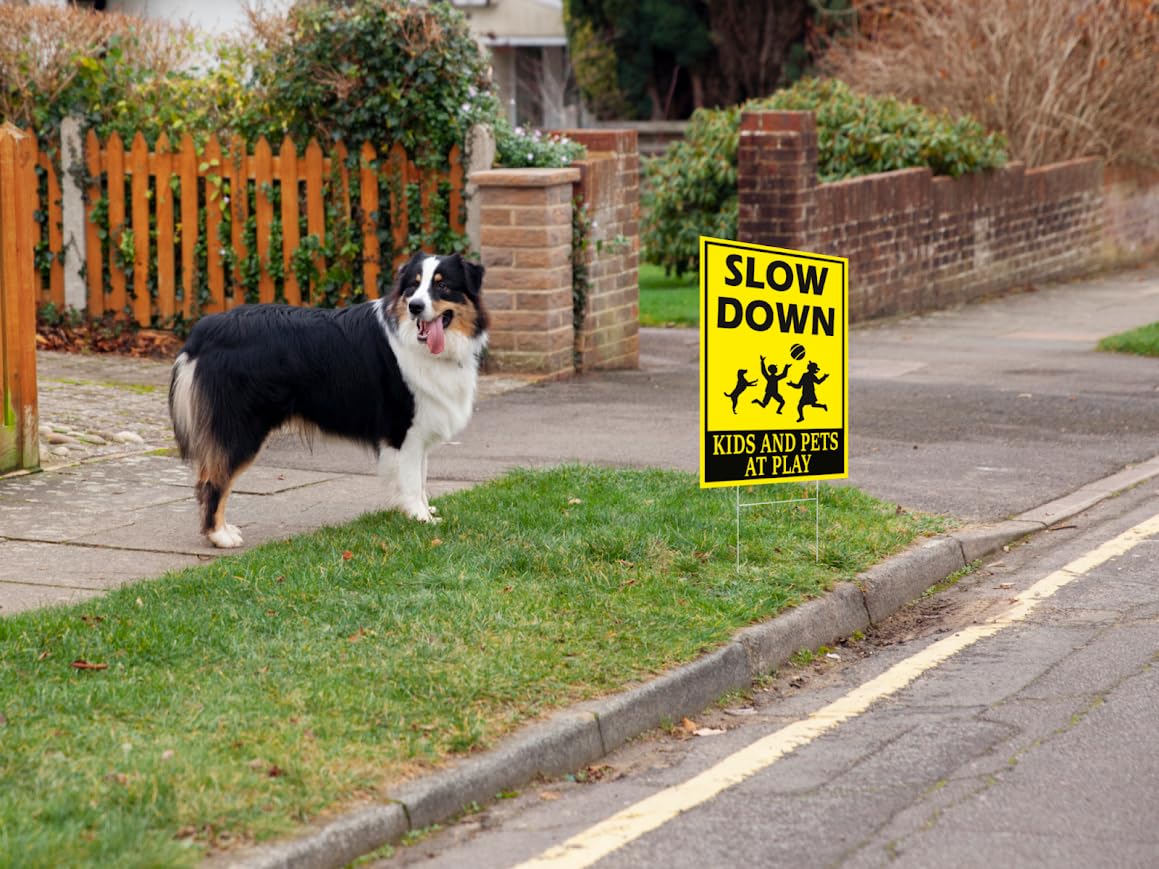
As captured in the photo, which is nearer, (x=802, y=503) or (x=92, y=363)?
(x=802, y=503)

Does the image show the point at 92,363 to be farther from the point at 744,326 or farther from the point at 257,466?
the point at 744,326

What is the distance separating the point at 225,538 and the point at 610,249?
687 centimetres

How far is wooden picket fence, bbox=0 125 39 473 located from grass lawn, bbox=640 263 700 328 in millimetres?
6769

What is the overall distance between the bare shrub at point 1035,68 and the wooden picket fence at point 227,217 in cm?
1138

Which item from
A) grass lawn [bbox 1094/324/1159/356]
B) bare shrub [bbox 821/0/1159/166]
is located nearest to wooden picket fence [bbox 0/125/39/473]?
grass lawn [bbox 1094/324/1159/356]

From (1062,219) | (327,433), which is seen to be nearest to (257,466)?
(327,433)

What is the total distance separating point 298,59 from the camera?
13.8 metres

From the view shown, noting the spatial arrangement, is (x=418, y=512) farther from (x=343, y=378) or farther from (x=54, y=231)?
(x=54, y=231)

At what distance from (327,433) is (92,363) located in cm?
631

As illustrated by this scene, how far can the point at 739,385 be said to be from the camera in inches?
301

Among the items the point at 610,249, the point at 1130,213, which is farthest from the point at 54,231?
the point at 1130,213

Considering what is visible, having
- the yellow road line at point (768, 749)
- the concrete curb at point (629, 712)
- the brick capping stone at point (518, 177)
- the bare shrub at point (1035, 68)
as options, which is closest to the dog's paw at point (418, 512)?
the concrete curb at point (629, 712)

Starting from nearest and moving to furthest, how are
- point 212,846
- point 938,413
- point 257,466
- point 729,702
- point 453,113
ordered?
point 212,846 < point 729,702 < point 257,466 < point 938,413 < point 453,113

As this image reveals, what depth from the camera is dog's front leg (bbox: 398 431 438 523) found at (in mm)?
8328
